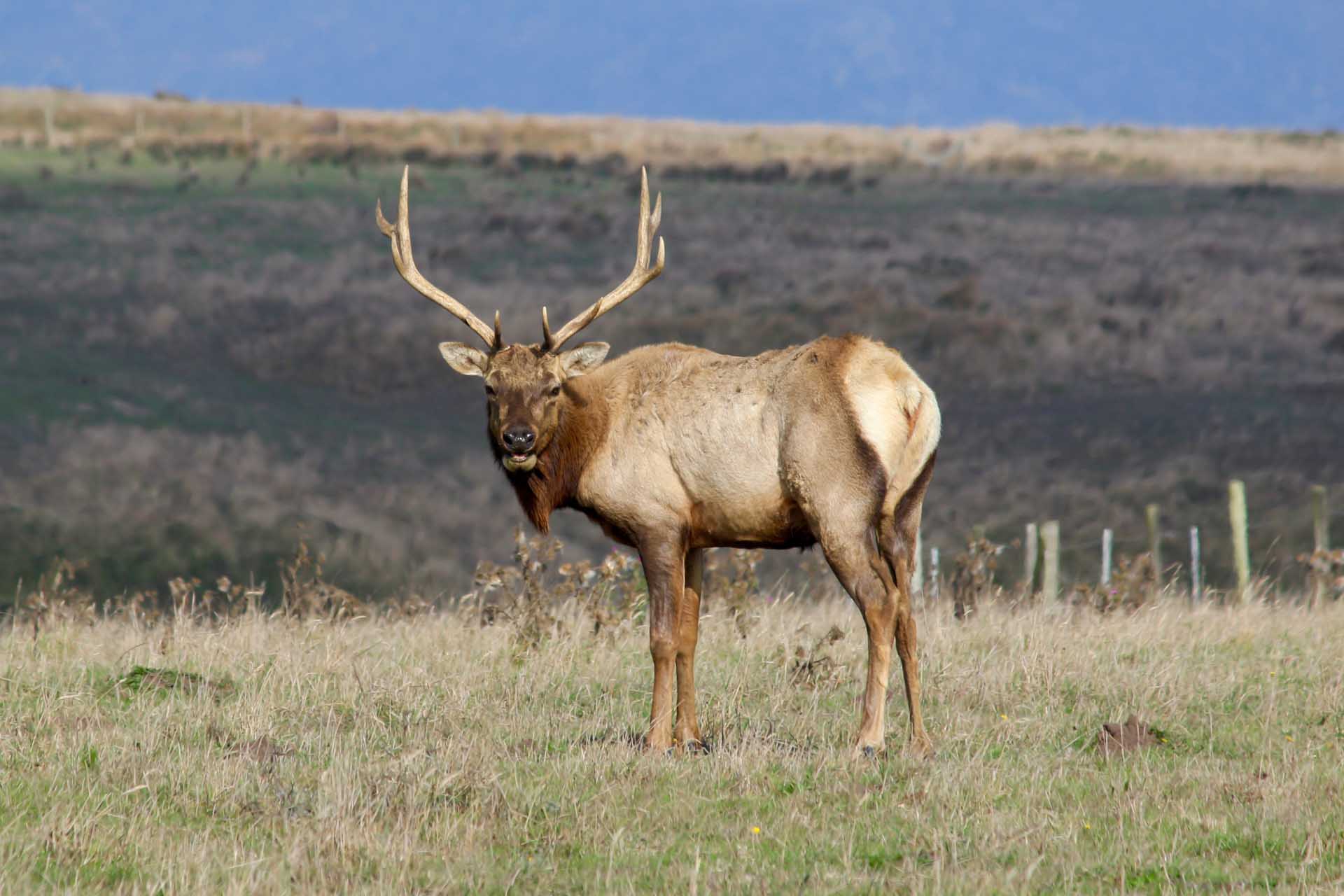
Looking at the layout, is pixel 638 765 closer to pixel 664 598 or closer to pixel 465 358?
A: pixel 664 598

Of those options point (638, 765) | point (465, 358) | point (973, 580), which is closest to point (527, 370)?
point (465, 358)

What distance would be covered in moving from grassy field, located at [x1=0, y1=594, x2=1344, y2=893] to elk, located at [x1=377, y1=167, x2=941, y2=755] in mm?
660

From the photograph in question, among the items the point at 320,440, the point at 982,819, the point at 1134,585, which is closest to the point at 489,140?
the point at 320,440

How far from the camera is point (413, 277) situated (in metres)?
9.99

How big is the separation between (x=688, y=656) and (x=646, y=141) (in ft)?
155

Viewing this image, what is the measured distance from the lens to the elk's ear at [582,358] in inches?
374

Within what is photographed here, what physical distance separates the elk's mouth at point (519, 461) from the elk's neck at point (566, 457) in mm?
130

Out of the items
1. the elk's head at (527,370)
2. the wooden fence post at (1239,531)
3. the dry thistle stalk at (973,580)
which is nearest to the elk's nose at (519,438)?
the elk's head at (527,370)

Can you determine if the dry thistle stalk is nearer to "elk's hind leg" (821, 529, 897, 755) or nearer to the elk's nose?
"elk's hind leg" (821, 529, 897, 755)

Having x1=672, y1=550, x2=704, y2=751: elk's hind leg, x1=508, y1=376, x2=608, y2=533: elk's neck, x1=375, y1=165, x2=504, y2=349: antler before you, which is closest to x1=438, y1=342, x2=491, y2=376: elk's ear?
x1=375, y1=165, x2=504, y2=349: antler

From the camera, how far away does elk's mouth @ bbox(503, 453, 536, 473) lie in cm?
898

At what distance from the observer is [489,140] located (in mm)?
53156

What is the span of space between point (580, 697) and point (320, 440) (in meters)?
18.5

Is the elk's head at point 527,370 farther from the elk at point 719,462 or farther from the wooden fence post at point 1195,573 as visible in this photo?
the wooden fence post at point 1195,573
